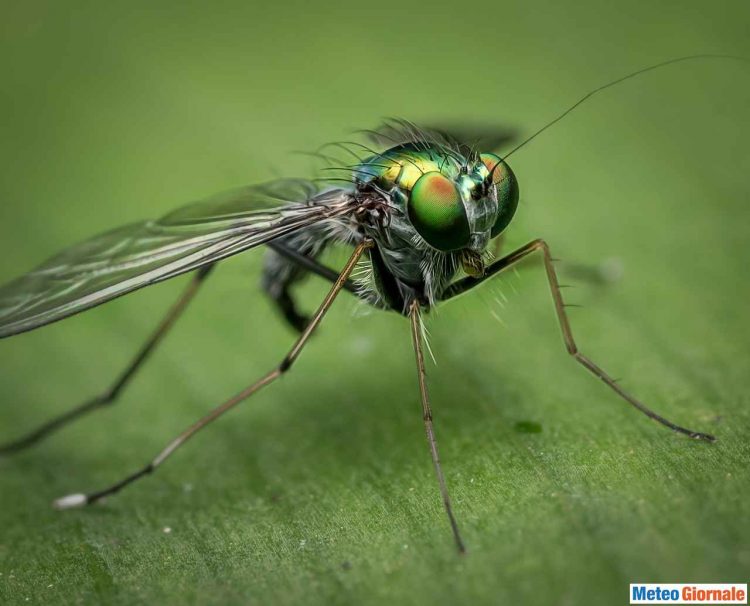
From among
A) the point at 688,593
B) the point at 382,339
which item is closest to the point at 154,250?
the point at 382,339

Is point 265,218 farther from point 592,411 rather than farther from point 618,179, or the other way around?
point 618,179

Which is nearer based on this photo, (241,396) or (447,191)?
(447,191)

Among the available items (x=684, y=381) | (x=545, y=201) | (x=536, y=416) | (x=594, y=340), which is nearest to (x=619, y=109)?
(x=545, y=201)

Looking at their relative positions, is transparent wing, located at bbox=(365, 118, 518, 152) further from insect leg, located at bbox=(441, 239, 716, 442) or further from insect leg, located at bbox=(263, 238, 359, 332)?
insect leg, located at bbox=(263, 238, 359, 332)

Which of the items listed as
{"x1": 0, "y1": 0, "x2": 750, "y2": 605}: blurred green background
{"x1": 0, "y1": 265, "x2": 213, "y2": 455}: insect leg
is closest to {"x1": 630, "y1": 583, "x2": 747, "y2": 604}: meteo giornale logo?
{"x1": 0, "y1": 0, "x2": 750, "y2": 605}: blurred green background

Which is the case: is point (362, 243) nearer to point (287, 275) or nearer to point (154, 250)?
point (287, 275)

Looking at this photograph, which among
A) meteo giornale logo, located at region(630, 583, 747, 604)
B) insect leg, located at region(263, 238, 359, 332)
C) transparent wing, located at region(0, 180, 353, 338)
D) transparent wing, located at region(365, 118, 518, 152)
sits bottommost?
meteo giornale logo, located at region(630, 583, 747, 604)

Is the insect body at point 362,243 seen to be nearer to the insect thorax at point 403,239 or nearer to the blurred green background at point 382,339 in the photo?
the insect thorax at point 403,239
